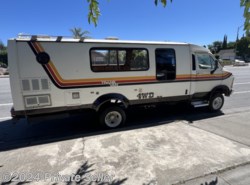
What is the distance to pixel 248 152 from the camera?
3.87 m

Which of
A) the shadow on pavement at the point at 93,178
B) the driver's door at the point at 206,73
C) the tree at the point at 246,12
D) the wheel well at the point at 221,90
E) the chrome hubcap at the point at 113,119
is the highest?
the tree at the point at 246,12

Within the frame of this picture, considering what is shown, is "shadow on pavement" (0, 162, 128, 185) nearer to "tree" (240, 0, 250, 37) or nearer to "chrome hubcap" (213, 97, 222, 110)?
"tree" (240, 0, 250, 37)

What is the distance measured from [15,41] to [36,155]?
9.08 feet

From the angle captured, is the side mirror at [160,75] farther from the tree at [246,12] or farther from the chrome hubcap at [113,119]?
the tree at [246,12]

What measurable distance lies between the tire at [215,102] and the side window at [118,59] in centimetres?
307

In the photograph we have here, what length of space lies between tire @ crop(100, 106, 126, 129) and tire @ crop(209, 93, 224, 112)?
3.58 meters

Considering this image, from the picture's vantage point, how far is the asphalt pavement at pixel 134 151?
3.16m

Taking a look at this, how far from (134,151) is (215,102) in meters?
4.53

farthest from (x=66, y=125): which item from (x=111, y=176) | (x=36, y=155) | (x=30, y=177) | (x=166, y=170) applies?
(x=166, y=170)

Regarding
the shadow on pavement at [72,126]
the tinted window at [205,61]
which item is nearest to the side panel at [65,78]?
the shadow on pavement at [72,126]

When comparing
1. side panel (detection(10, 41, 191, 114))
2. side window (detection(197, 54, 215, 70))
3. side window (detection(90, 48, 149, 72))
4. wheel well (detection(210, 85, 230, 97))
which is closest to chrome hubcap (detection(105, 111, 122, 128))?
side panel (detection(10, 41, 191, 114))

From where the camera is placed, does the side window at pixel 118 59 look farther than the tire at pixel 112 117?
No

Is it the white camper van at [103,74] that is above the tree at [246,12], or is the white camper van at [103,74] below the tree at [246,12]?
below

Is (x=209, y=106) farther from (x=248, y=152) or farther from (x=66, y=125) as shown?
(x=66, y=125)
